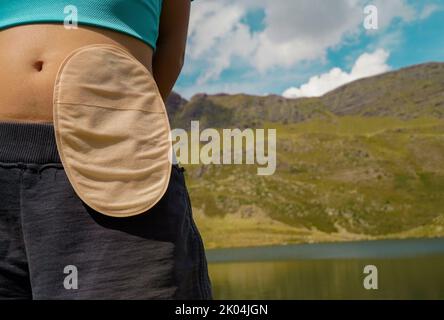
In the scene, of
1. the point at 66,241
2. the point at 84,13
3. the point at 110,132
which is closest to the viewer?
the point at 66,241

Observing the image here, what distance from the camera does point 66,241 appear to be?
2059 mm

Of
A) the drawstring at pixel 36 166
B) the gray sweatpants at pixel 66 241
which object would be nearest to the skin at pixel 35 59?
the gray sweatpants at pixel 66 241

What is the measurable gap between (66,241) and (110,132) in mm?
470

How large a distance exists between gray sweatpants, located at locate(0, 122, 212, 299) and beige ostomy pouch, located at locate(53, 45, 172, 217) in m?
0.06

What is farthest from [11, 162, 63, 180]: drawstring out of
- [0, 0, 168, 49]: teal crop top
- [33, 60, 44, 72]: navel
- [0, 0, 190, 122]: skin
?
[0, 0, 168, 49]: teal crop top

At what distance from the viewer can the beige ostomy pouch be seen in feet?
6.89

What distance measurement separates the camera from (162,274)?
2.07 metres

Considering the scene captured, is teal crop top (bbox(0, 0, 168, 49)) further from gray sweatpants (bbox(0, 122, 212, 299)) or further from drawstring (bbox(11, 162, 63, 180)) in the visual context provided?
drawstring (bbox(11, 162, 63, 180))

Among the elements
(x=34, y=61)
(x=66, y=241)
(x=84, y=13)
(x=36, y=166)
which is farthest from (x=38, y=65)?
(x=66, y=241)

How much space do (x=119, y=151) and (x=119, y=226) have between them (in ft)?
1.01

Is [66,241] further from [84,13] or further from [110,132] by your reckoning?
[84,13]

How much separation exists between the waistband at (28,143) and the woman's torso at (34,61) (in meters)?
0.08

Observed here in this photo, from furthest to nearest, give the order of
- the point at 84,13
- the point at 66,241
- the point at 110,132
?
the point at 84,13 → the point at 110,132 → the point at 66,241

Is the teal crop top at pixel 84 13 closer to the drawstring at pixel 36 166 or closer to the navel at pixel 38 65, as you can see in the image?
the navel at pixel 38 65
